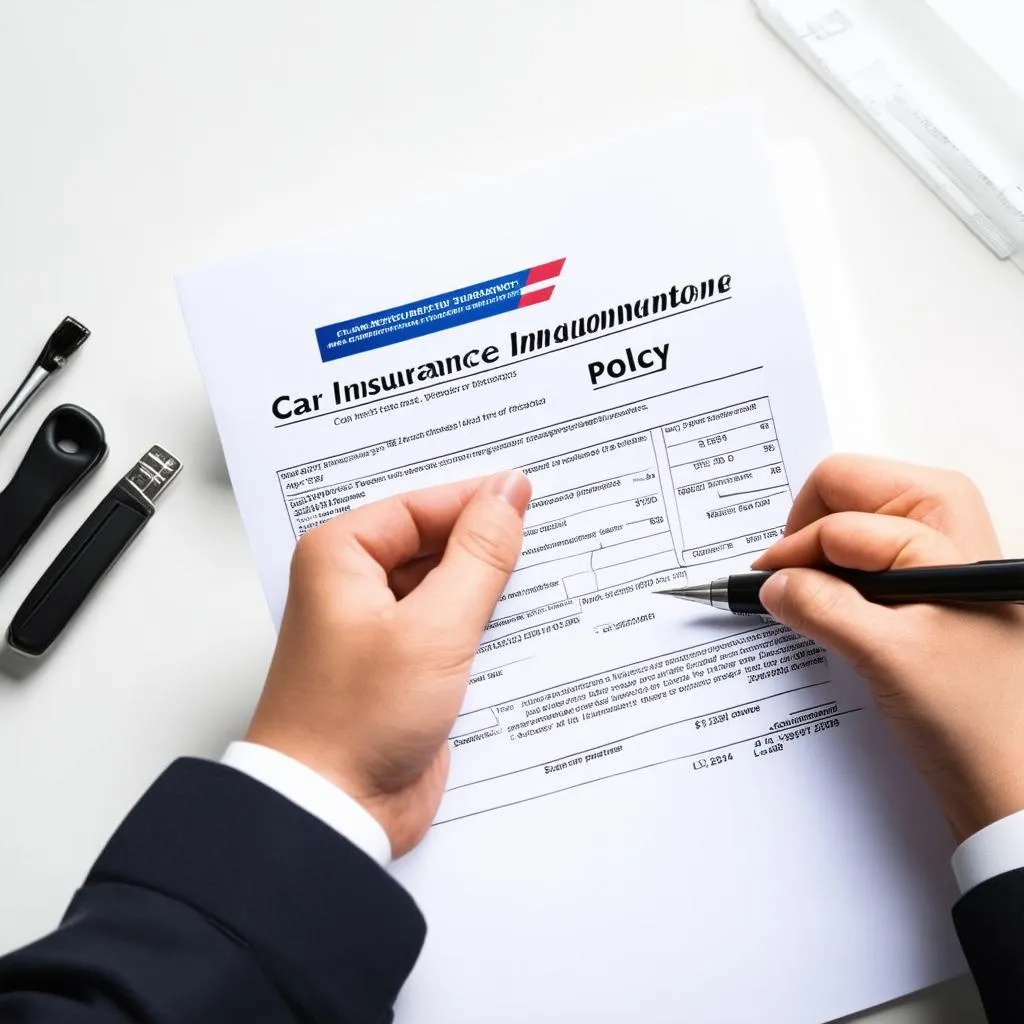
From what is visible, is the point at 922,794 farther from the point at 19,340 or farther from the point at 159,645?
the point at 19,340

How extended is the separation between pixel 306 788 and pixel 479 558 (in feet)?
0.51

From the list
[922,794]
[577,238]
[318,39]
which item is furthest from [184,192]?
[922,794]

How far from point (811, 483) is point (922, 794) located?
209mm

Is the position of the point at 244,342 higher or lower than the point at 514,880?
higher

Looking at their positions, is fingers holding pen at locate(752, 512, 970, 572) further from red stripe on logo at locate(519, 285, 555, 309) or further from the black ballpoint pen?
red stripe on logo at locate(519, 285, 555, 309)

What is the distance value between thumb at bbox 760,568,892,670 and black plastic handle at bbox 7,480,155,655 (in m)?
0.41

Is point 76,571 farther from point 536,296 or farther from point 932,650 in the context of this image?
point 932,650

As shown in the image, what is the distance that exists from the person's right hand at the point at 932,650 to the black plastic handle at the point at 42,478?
0.45 metres

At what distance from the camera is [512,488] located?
0.60 meters

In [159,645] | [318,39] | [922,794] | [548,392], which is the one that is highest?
[318,39]

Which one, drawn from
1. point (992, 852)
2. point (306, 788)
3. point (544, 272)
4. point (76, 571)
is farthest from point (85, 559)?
point (992, 852)

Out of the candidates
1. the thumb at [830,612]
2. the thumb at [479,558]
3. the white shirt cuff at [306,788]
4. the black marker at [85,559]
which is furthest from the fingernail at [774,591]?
the black marker at [85,559]

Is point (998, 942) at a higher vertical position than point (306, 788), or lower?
lower

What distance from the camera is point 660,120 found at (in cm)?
68
